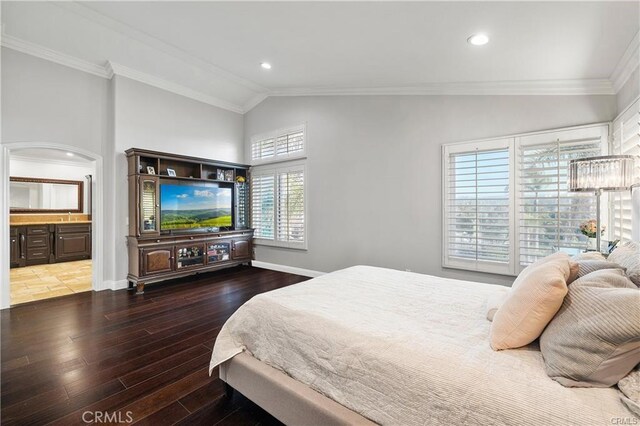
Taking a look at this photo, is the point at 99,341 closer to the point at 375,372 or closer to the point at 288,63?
the point at 375,372

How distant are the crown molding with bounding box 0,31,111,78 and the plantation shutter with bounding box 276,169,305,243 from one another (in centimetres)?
326

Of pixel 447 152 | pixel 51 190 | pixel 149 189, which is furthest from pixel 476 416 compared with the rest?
pixel 51 190

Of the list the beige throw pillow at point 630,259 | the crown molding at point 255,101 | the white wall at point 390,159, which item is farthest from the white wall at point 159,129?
the beige throw pillow at point 630,259

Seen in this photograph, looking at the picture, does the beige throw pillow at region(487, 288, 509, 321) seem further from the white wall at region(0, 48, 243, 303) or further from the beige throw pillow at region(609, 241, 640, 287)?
the white wall at region(0, 48, 243, 303)

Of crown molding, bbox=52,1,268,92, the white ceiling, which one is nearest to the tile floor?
the white ceiling

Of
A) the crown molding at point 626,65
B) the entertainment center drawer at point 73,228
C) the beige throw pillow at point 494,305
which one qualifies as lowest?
the beige throw pillow at point 494,305

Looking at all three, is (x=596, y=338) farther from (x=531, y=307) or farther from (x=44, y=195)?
(x=44, y=195)

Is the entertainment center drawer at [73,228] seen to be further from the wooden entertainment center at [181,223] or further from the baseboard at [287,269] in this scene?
the baseboard at [287,269]

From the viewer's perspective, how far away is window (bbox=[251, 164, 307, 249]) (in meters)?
5.27

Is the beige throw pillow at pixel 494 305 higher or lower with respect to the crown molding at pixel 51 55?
lower

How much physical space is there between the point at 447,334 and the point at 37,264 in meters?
8.29

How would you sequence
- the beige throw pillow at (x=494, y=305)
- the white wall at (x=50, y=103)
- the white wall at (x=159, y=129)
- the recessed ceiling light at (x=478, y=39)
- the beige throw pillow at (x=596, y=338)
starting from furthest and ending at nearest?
the white wall at (x=159, y=129) → the white wall at (x=50, y=103) → the recessed ceiling light at (x=478, y=39) → the beige throw pillow at (x=494, y=305) → the beige throw pillow at (x=596, y=338)

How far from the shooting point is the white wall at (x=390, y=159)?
339cm

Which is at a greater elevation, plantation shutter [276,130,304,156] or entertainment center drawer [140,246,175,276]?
plantation shutter [276,130,304,156]
